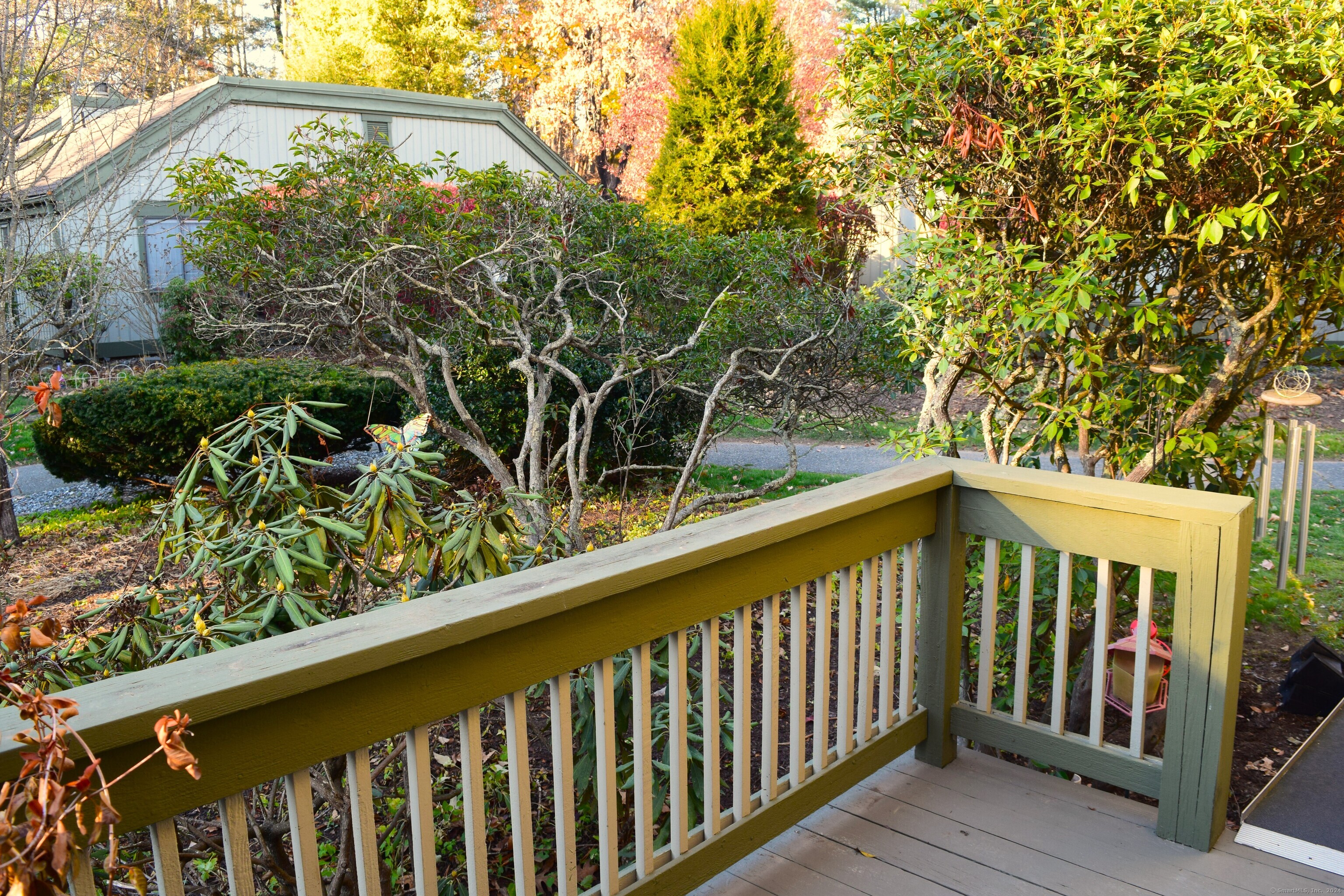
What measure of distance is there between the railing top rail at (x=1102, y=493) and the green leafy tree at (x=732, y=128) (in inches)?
419

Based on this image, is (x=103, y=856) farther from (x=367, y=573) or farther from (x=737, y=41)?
(x=737, y=41)

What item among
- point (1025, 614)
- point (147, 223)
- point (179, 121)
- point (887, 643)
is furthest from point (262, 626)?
point (147, 223)

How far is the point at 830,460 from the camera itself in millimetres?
9719

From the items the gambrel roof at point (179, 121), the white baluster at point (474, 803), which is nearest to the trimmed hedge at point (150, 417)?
the gambrel roof at point (179, 121)

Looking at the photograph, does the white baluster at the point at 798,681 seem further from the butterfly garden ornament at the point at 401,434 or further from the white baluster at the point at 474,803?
the butterfly garden ornament at the point at 401,434

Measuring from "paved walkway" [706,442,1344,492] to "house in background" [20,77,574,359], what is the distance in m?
3.39

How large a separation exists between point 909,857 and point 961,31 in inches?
102

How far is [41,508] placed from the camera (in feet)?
27.1

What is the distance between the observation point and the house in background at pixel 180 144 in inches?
268

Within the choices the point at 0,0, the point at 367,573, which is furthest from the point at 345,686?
the point at 0,0

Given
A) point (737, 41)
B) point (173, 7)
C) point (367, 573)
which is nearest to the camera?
point (367, 573)

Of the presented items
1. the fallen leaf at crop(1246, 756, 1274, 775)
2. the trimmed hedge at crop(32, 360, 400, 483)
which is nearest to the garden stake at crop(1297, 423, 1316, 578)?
the fallen leaf at crop(1246, 756, 1274, 775)

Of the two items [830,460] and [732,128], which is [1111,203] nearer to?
[830,460]

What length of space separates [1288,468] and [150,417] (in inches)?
296
